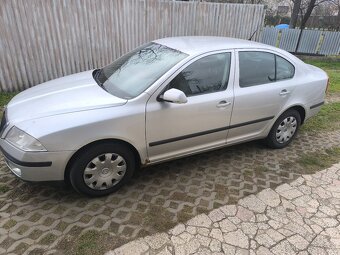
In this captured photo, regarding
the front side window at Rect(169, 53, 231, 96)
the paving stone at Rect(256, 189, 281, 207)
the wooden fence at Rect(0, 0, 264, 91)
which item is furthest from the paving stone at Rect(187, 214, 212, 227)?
the wooden fence at Rect(0, 0, 264, 91)

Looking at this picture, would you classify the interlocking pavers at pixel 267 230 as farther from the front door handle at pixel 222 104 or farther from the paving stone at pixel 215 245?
the front door handle at pixel 222 104

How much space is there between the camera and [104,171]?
9.89ft

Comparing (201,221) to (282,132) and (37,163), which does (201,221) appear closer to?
(37,163)

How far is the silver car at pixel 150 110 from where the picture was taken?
2734 mm

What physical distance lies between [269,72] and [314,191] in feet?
5.23

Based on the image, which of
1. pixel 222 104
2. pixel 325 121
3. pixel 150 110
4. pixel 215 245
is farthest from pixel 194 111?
pixel 325 121

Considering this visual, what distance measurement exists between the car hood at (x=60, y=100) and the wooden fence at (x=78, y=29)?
304cm

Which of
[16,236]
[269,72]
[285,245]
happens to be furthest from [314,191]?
[16,236]

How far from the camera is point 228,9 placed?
8.19 meters

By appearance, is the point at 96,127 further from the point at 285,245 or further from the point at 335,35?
the point at 335,35

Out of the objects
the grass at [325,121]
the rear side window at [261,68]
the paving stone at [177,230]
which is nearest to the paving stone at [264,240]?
the paving stone at [177,230]

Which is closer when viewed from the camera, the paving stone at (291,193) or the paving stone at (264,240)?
the paving stone at (264,240)

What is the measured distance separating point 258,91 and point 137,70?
155cm

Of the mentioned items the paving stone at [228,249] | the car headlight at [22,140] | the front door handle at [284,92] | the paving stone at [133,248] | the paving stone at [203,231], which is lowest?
the paving stone at [203,231]
